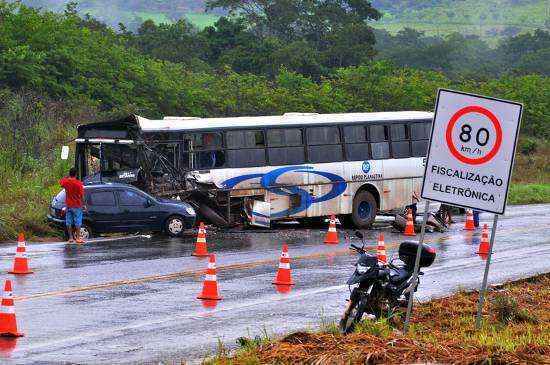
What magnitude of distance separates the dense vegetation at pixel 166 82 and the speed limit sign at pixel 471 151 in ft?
50.3

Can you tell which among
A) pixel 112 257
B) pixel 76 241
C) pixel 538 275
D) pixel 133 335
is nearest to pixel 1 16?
pixel 76 241

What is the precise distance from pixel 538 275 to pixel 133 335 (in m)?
9.40

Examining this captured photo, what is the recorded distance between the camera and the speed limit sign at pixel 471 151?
1232cm

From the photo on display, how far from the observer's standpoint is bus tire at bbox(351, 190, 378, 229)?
1245 inches

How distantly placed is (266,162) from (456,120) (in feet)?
59.7

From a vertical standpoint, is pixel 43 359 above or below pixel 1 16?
below

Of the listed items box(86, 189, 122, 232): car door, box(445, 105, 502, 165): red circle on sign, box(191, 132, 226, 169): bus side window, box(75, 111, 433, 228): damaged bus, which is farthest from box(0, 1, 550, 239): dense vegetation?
box(445, 105, 502, 165): red circle on sign

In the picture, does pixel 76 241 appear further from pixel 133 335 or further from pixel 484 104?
pixel 484 104

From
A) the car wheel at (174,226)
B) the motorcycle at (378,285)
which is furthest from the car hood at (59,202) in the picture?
the motorcycle at (378,285)

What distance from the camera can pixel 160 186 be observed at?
28781 millimetres

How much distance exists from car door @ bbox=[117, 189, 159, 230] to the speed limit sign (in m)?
15.1

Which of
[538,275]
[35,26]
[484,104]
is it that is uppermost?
[35,26]

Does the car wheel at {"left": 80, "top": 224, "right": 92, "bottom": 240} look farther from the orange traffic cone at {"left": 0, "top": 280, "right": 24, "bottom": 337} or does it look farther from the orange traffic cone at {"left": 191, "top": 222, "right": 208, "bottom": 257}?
the orange traffic cone at {"left": 0, "top": 280, "right": 24, "bottom": 337}

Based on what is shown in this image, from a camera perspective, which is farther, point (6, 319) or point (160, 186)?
point (160, 186)
